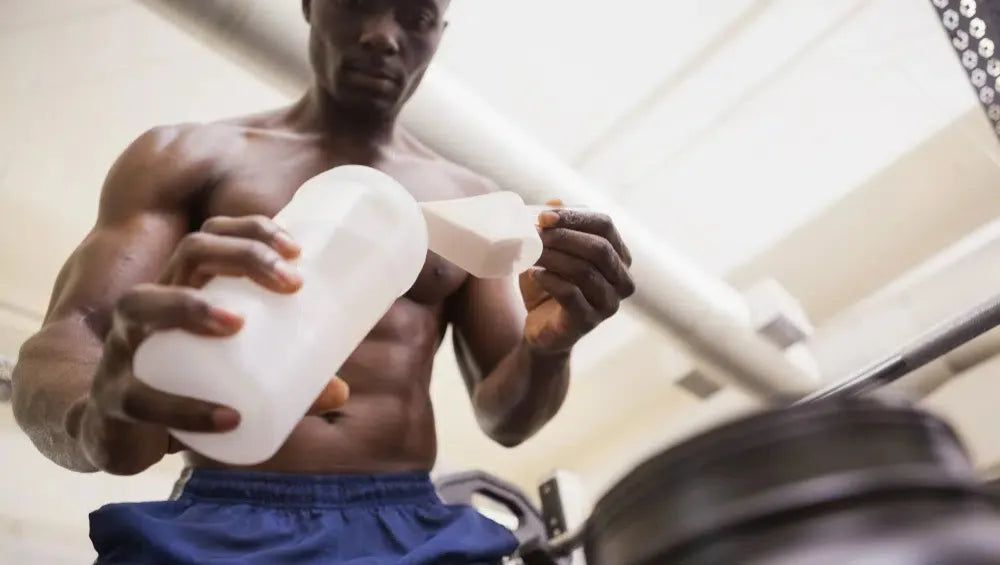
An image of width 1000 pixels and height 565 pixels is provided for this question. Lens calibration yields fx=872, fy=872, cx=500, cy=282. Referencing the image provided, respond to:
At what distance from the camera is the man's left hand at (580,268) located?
2.19 feet

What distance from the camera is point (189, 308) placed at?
43cm

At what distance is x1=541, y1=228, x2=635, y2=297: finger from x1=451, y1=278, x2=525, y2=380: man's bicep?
9.1 inches

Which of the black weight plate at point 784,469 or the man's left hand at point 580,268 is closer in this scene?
the black weight plate at point 784,469

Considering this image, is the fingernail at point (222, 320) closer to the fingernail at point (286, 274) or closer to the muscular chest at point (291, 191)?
the fingernail at point (286, 274)

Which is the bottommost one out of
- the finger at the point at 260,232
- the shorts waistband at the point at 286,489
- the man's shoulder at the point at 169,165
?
the shorts waistband at the point at 286,489

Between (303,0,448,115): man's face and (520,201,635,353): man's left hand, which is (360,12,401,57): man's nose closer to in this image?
(303,0,448,115): man's face

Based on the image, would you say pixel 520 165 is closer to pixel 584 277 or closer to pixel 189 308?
pixel 584 277

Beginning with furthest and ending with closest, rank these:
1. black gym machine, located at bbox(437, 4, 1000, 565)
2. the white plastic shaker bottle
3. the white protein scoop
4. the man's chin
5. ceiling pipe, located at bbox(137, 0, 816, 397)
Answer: ceiling pipe, located at bbox(137, 0, 816, 397) < the man's chin < the white protein scoop < the white plastic shaker bottle < black gym machine, located at bbox(437, 4, 1000, 565)

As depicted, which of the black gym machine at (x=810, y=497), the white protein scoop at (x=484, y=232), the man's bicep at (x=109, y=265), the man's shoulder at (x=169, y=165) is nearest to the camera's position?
the black gym machine at (x=810, y=497)

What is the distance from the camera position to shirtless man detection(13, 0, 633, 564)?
469 millimetres

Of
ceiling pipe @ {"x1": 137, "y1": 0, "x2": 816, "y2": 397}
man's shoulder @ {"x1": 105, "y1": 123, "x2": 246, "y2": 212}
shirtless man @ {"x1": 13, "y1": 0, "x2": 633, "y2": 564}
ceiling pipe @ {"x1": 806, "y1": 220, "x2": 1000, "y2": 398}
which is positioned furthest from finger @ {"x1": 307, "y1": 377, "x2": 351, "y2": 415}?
ceiling pipe @ {"x1": 806, "y1": 220, "x2": 1000, "y2": 398}

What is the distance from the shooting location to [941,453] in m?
0.40

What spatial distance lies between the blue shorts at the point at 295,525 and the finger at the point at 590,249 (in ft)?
0.78

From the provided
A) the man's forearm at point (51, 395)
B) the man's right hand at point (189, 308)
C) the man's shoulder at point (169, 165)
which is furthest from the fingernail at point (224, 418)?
the man's shoulder at point (169, 165)
